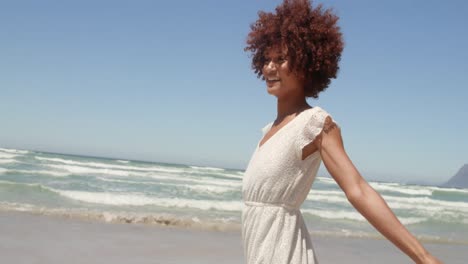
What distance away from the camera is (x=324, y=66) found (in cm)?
157

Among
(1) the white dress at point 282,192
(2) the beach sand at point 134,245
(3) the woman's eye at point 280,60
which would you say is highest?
(3) the woman's eye at point 280,60

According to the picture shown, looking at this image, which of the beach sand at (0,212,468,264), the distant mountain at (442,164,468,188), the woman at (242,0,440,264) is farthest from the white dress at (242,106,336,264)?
the distant mountain at (442,164,468,188)

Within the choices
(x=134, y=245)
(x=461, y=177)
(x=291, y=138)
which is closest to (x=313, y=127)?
(x=291, y=138)

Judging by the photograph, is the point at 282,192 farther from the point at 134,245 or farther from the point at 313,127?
the point at 134,245

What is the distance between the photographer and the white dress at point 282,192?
1515 millimetres

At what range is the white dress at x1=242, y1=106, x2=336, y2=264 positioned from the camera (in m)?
1.51

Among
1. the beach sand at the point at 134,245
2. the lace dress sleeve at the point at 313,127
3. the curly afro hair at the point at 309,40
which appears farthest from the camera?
the beach sand at the point at 134,245

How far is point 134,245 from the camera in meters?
6.92

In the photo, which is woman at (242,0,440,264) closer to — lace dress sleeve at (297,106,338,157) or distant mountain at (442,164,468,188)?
lace dress sleeve at (297,106,338,157)

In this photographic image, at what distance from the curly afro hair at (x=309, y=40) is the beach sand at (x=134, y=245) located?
488cm

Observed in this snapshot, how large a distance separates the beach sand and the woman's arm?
16.4 feet

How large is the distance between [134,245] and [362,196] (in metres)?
5.94

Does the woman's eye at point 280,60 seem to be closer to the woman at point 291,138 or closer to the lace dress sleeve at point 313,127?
the woman at point 291,138

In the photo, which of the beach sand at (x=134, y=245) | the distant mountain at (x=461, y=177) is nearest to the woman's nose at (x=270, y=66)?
the beach sand at (x=134, y=245)
